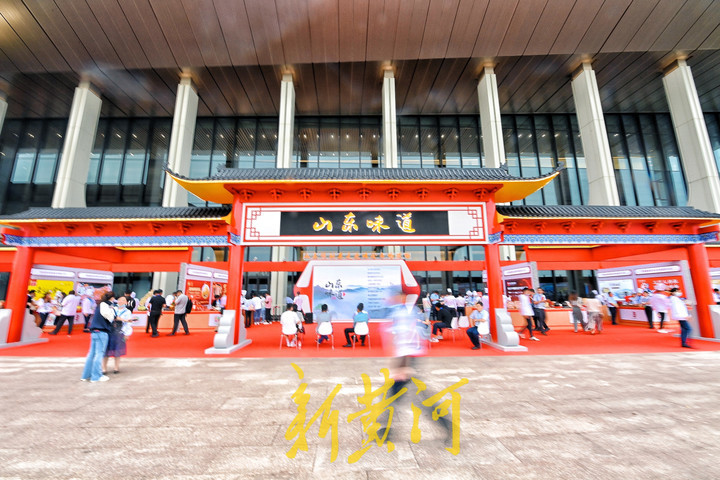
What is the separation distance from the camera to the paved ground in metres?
2.53

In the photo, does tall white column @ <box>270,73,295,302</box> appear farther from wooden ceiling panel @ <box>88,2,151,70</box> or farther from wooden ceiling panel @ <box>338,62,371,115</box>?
wooden ceiling panel @ <box>88,2,151,70</box>

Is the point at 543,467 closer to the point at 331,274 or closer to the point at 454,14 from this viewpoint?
the point at 331,274

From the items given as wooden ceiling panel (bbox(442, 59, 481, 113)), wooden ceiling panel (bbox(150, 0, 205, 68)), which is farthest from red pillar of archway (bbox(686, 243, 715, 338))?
wooden ceiling panel (bbox(150, 0, 205, 68))

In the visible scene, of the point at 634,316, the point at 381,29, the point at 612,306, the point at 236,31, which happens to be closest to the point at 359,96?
the point at 381,29

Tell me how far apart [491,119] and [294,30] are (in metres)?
11.2

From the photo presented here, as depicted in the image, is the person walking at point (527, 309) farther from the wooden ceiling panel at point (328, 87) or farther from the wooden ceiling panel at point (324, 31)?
the wooden ceiling panel at point (328, 87)

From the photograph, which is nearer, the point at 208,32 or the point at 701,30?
the point at 701,30

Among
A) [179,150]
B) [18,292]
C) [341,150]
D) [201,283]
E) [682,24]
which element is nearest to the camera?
[18,292]

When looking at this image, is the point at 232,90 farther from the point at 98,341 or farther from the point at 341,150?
the point at 98,341

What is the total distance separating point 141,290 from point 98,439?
1737 cm

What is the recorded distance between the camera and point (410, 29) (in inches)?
547

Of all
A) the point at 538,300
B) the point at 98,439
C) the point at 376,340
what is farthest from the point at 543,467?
the point at 538,300

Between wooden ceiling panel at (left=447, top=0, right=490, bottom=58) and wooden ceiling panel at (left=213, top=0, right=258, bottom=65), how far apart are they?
32.2ft

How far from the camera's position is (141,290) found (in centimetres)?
1706
